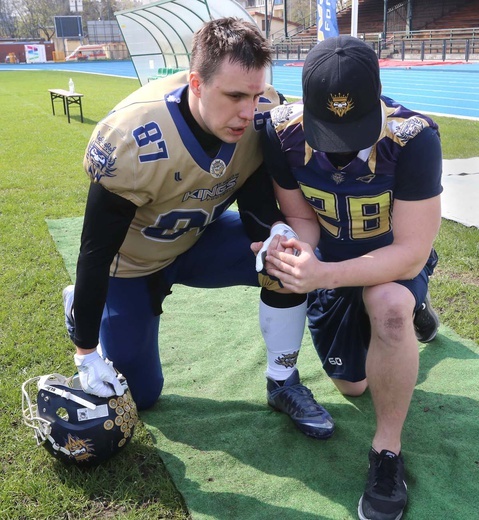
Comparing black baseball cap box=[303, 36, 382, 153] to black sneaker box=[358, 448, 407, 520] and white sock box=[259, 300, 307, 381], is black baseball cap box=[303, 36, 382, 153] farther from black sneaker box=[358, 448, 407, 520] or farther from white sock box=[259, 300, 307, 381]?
black sneaker box=[358, 448, 407, 520]

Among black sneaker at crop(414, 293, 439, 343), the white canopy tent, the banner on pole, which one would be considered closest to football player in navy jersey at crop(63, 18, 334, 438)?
black sneaker at crop(414, 293, 439, 343)

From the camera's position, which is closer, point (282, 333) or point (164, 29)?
point (282, 333)

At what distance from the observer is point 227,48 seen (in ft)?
6.60

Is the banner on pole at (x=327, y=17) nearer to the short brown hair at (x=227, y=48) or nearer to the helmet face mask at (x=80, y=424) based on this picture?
the short brown hair at (x=227, y=48)

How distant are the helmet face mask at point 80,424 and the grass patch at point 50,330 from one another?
0.32 ft

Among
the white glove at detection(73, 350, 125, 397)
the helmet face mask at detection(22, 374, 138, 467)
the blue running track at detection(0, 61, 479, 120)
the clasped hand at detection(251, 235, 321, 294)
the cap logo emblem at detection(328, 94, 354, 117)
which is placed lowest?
the blue running track at detection(0, 61, 479, 120)

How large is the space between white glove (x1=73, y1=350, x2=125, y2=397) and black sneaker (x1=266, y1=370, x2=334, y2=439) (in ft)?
2.27

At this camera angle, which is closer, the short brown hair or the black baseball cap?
the black baseball cap

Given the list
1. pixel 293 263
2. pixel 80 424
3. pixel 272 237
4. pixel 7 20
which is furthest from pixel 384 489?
pixel 7 20

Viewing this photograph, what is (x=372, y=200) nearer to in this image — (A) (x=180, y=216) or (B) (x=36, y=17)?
(A) (x=180, y=216)

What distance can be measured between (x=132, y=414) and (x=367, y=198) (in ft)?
3.82

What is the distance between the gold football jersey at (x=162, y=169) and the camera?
209 cm

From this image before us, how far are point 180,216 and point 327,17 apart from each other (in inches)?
316

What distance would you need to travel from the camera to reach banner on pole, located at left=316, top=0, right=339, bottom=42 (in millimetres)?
9273
